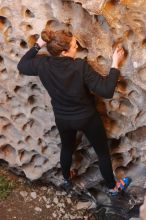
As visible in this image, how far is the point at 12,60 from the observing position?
3.06 m

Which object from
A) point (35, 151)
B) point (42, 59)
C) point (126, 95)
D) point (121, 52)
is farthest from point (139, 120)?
point (35, 151)

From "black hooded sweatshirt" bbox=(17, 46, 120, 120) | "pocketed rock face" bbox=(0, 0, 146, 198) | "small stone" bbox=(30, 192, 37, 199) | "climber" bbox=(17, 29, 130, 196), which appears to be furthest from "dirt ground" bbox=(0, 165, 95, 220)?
"black hooded sweatshirt" bbox=(17, 46, 120, 120)

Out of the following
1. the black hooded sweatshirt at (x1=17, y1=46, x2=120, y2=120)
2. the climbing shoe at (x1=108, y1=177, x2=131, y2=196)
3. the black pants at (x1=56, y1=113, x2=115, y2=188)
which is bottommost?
the climbing shoe at (x1=108, y1=177, x2=131, y2=196)

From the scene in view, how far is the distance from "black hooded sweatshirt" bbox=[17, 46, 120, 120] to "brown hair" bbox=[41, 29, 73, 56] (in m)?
A: 0.04

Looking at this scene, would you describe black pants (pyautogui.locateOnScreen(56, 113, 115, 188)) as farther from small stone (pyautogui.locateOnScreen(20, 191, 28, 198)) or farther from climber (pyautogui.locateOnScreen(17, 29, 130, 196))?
small stone (pyautogui.locateOnScreen(20, 191, 28, 198))

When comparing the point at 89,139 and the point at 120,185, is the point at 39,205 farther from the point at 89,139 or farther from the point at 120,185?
the point at 89,139

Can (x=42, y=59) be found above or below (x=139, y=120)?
above

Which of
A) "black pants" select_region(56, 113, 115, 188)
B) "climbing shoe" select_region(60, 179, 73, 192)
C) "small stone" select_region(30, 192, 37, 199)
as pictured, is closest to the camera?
"black pants" select_region(56, 113, 115, 188)

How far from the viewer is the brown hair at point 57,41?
260cm

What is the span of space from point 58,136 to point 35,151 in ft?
0.87

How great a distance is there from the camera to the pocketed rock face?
8.57ft

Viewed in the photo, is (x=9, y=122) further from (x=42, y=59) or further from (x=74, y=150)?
(x=42, y=59)

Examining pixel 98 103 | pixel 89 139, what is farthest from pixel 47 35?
pixel 89 139

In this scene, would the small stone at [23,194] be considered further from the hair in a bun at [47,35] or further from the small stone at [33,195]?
the hair in a bun at [47,35]
